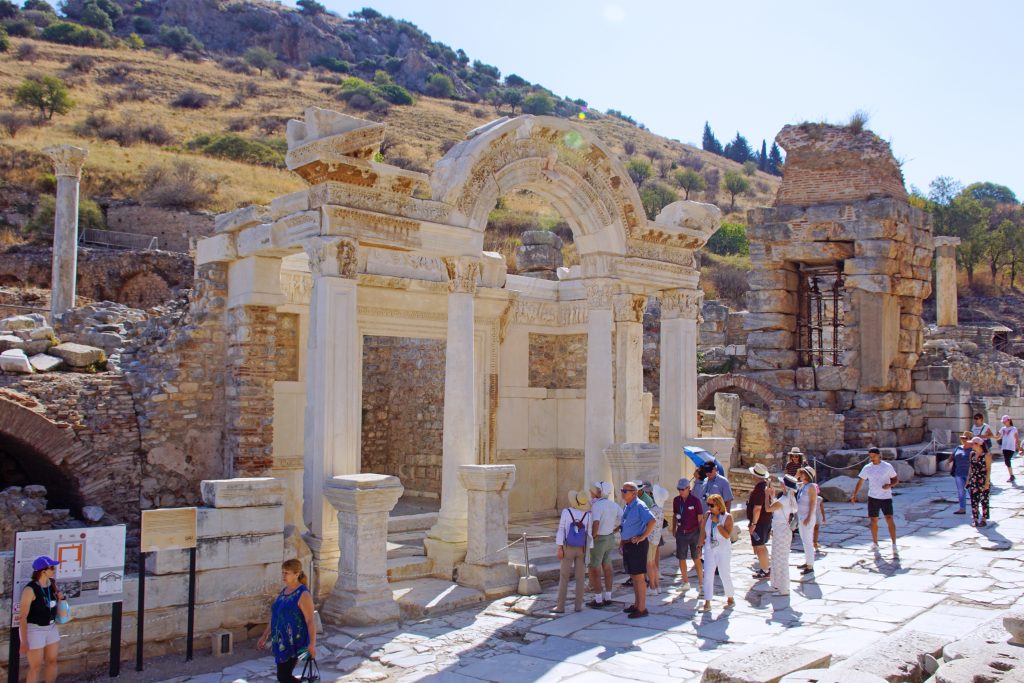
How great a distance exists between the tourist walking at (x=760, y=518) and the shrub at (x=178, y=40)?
78.5 m

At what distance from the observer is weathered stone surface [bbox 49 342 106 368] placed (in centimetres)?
1164

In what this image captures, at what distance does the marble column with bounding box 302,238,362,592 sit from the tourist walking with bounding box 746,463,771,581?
174 inches

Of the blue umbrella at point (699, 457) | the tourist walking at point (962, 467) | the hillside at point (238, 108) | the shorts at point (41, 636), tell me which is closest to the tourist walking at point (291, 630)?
the shorts at point (41, 636)

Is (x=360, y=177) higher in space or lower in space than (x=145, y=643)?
higher

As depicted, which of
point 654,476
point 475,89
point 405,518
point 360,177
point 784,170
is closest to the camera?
point 360,177

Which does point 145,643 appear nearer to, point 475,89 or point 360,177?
point 360,177

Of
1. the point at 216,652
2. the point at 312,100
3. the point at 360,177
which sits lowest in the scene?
the point at 216,652

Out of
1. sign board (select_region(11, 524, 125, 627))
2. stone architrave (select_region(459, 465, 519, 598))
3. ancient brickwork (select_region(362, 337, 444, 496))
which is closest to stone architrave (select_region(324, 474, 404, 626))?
stone architrave (select_region(459, 465, 519, 598))

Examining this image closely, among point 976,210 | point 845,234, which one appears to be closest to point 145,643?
point 845,234

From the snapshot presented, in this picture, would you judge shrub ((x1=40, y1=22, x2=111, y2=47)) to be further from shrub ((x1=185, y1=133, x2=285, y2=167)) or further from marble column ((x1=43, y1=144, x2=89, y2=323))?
marble column ((x1=43, y1=144, x2=89, y2=323))

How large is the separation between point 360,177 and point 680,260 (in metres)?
5.33

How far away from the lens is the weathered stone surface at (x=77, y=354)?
11641 mm

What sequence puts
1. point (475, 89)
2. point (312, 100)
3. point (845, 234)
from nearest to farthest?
point (845, 234) → point (312, 100) → point (475, 89)

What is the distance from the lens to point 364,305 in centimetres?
1206
